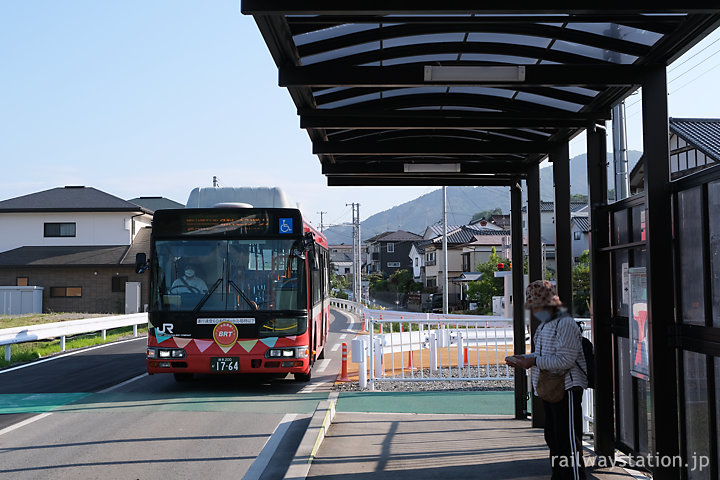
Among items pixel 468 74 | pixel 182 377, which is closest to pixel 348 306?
pixel 182 377

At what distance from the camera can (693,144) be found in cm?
2488

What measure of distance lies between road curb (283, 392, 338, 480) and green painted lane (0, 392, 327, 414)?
202 centimetres

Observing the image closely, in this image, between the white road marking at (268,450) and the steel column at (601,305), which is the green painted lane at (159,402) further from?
the steel column at (601,305)

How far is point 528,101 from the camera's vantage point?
288 inches

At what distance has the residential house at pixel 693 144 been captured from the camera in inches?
967

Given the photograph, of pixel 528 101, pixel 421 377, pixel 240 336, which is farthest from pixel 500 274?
pixel 528 101

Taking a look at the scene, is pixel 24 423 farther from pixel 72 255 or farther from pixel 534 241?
pixel 72 255

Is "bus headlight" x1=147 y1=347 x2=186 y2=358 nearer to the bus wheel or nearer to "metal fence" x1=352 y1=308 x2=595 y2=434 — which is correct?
the bus wheel

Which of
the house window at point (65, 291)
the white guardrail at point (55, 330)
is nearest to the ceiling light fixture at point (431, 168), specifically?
the white guardrail at point (55, 330)

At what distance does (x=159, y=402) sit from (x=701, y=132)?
23317 millimetres

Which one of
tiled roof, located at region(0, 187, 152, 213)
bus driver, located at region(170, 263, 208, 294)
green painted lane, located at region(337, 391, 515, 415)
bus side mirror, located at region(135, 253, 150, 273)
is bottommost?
green painted lane, located at region(337, 391, 515, 415)

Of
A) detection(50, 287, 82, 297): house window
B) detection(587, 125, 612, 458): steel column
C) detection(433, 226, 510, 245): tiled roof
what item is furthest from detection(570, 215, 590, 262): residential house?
detection(587, 125, 612, 458): steel column

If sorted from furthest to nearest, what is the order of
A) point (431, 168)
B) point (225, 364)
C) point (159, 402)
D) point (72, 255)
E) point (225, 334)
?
point (72, 255) → point (225, 364) → point (225, 334) → point (159, 402) → point (431, 168)

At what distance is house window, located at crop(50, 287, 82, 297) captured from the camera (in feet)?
144
